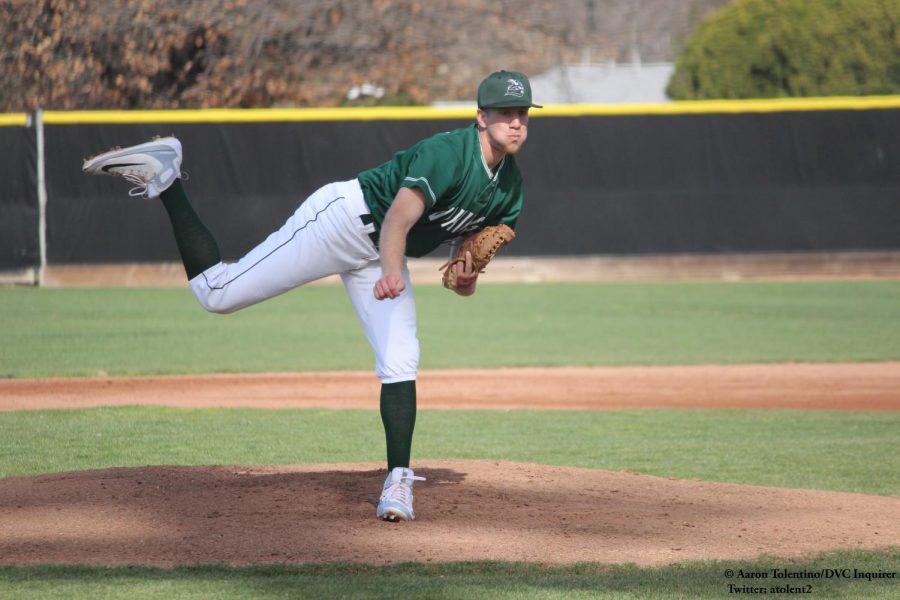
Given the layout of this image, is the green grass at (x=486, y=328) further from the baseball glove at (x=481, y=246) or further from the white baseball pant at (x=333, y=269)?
the baseball glove at (x=481, y=246)

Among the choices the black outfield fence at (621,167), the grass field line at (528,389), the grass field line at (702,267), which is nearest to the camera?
the grass field line at (528,389)

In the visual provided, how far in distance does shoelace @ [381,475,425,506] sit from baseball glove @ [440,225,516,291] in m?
0.77

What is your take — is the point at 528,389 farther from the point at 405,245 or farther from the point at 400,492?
the point at 405,245

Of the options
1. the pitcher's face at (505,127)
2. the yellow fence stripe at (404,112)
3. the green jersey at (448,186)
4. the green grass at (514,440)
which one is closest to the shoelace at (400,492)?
the green jersey at (448,186)

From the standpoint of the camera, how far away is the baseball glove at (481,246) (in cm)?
466

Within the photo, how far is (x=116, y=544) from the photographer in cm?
432

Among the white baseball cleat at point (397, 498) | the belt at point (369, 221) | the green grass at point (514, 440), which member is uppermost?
the belt at point (369, 221)

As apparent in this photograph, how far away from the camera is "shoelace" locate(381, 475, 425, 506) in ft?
15.2

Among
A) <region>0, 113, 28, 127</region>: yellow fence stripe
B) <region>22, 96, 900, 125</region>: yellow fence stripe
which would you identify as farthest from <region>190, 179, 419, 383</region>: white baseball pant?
<region>0, 113, 28, 127</region>: yellow fence stripe

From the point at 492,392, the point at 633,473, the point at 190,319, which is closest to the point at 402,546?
the point at 633,473

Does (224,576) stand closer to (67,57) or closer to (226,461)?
(226,461)

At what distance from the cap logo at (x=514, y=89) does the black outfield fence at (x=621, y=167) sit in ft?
40.7

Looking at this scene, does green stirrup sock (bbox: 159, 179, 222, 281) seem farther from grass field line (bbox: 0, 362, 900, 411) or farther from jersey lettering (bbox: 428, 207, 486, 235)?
grass field line (bbox: 0, 362, 900, 411)

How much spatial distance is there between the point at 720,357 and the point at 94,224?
29.7ft
